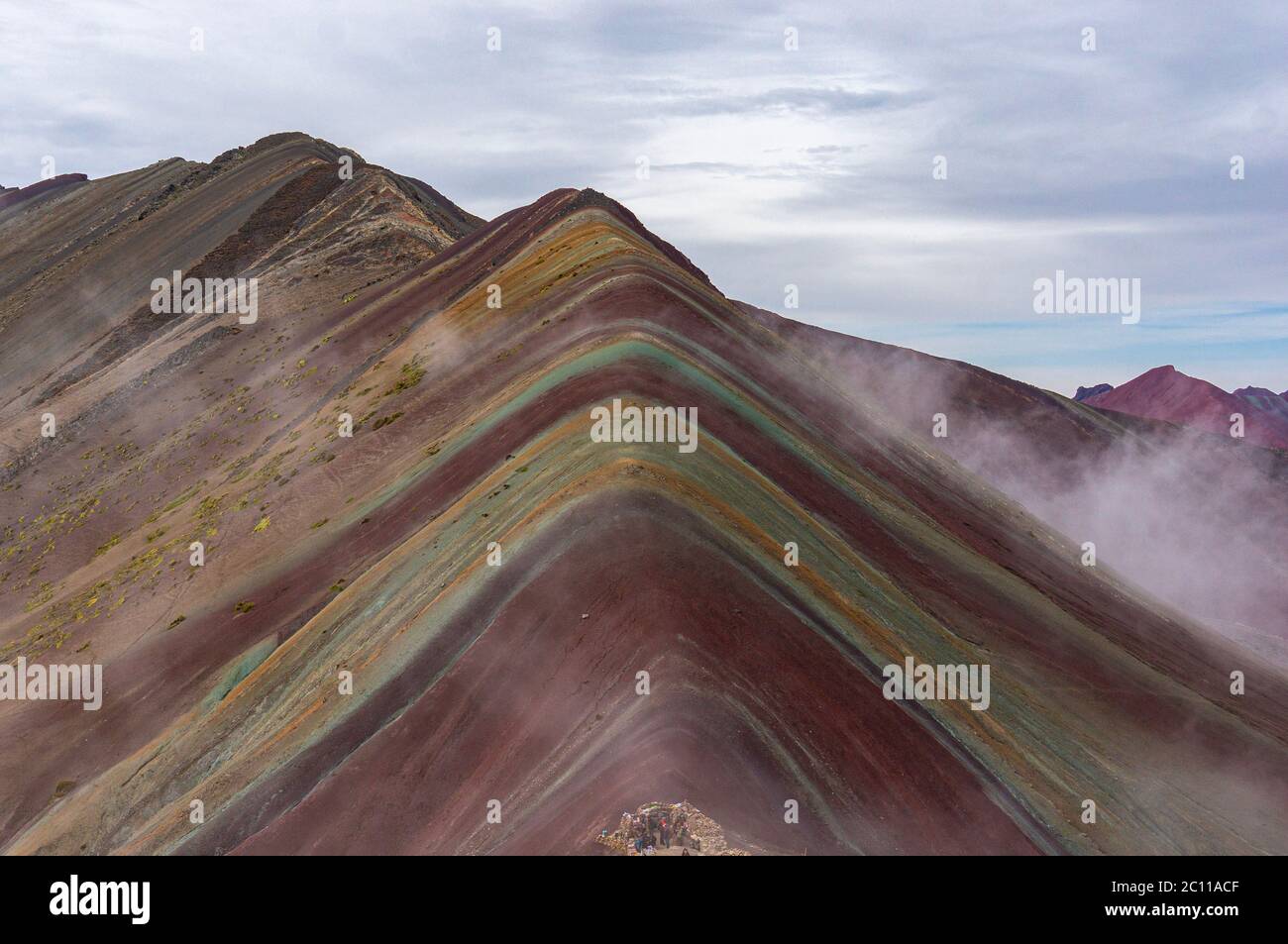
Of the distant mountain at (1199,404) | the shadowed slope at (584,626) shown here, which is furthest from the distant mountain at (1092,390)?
the shadowed slope at (584,626)

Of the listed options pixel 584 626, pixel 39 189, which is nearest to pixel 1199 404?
pixel 584 626

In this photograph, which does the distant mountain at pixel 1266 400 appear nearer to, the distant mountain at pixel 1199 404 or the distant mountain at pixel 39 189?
the distant mountain at pixel 1199 404

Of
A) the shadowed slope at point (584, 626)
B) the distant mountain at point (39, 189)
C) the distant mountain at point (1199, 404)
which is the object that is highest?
the distant mountain at point (39, 189)

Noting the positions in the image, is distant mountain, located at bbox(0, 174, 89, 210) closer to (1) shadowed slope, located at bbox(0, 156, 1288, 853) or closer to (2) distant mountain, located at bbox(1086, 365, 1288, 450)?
(1) shadowed slope, located at bbox(0, 156, 1288, 853)

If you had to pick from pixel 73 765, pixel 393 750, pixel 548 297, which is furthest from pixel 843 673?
pixel 548 297

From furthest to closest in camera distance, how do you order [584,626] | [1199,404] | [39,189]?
[39,189] → [1199,404] → [584,626]

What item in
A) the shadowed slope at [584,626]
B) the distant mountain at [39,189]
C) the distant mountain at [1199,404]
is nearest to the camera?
the shadowed slope at [584,626]

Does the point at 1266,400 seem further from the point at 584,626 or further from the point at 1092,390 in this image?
the point at 584,626

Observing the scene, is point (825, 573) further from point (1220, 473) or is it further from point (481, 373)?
point (1220, 473)
